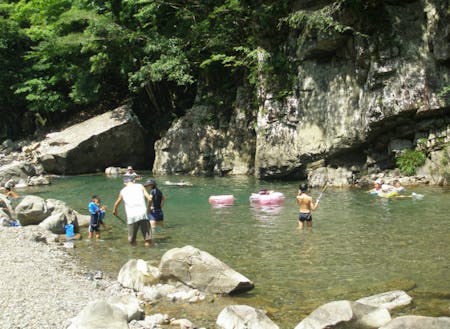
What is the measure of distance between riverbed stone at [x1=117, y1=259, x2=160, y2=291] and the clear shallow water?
2.91 ft

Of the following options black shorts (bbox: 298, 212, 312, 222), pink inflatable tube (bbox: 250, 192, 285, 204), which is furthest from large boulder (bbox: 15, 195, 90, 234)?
black shorts (bbox: 298, 212, 312, 222)

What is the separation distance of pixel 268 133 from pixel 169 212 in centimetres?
939

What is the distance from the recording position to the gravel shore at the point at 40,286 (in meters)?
6.76

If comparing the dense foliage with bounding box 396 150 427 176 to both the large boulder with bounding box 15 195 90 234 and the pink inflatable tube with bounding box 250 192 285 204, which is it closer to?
the pink inflatable tube with bounding box 250 192 285 204

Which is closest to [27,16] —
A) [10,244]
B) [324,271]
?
[10,244]

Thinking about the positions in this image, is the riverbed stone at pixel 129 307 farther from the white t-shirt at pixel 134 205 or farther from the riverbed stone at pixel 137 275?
the white t-shirt at pixel 134 205

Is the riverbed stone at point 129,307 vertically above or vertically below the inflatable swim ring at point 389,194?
below

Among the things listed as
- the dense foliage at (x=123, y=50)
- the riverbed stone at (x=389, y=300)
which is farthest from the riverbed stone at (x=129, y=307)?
the dense foliage at (x=123, y=50)

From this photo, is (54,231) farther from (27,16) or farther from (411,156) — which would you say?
(27,16)

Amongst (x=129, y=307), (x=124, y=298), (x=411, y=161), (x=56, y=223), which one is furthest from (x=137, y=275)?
(x=411, y=161)

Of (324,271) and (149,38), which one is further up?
(149,38)

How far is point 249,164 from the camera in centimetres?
2858

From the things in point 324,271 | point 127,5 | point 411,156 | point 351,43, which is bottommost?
point 324,271

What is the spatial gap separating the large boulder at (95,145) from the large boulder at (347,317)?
88.9 feet
